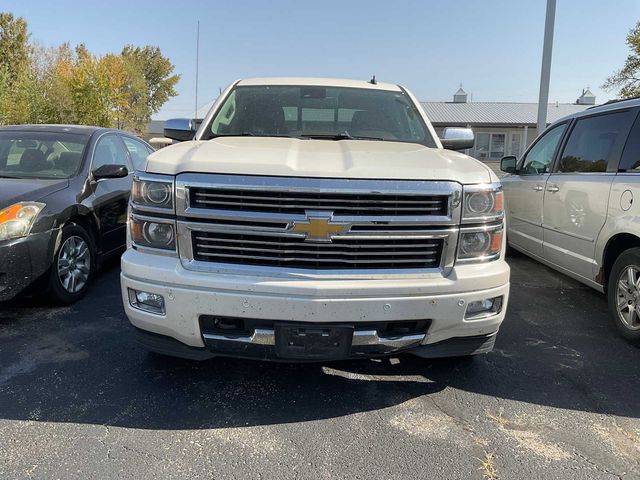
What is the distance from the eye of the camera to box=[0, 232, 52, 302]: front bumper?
3781 millimetres

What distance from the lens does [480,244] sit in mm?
2688

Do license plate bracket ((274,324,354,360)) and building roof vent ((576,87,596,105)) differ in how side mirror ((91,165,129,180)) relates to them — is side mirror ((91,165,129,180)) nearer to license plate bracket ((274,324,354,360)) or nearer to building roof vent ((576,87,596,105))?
license plate bracket ((274,324,354,360))

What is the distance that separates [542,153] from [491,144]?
81.2ft

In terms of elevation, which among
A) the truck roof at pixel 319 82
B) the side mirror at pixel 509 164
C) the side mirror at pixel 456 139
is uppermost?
the truck roof at pixel 319 82

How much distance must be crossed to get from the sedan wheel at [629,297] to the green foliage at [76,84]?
27029 mm

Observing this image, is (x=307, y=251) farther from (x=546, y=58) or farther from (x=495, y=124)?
(x=495, y=124)

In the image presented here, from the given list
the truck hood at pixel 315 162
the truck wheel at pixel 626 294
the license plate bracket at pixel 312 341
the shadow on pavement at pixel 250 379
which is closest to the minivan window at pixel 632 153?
the truck wheel at pixel 626 294

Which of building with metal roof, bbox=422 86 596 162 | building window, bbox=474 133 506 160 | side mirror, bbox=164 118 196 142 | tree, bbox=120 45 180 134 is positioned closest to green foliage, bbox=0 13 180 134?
tree, bbox=120 45 180 134

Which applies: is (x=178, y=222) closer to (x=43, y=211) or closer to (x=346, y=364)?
(x=346, y=364)

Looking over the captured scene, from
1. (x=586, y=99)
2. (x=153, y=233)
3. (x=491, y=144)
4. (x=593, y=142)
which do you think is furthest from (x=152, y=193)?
(x=586, y=99)

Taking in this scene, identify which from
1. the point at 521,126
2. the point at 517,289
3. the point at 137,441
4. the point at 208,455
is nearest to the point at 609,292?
the point at 517,289

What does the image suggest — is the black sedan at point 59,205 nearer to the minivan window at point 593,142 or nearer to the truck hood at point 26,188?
the truck hood at point 26,188

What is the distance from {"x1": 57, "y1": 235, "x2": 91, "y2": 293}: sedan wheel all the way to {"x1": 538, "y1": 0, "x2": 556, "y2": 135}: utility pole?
9.17 meters

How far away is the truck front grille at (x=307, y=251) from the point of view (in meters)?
2.54
